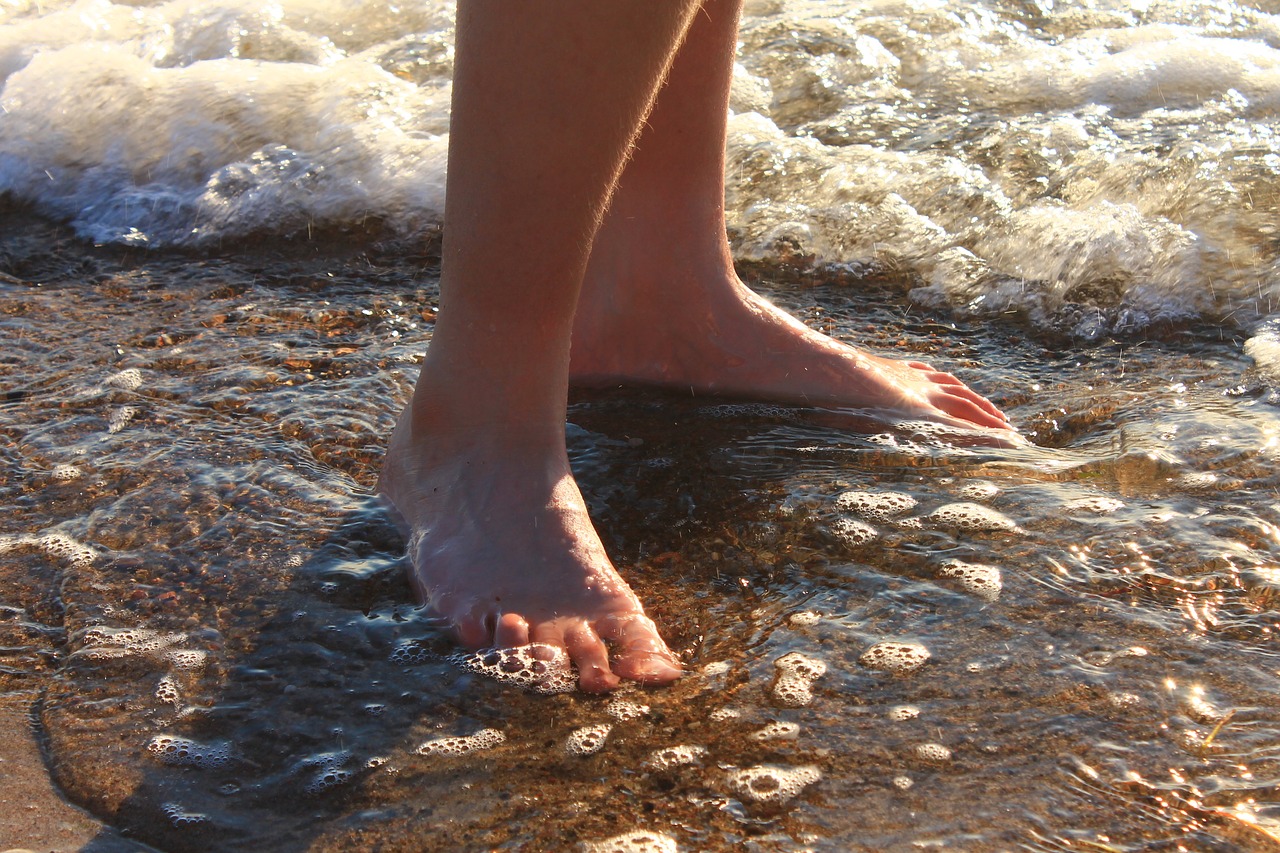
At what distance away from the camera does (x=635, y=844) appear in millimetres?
1118

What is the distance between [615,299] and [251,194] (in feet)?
4.17

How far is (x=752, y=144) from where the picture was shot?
9.94ft

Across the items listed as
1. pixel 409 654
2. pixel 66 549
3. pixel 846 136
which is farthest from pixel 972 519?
pixel 846 136

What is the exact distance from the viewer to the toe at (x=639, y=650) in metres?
1.36

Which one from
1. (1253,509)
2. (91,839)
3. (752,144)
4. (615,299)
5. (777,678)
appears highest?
(752,144)

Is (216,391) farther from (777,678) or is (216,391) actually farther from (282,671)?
(777,678)

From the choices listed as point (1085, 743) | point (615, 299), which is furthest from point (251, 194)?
point (1085, 743)

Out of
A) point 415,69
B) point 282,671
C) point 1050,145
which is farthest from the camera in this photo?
point 415,69

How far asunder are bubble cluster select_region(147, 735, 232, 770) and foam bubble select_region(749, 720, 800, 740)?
0.53 m

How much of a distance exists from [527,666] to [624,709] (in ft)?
0.45

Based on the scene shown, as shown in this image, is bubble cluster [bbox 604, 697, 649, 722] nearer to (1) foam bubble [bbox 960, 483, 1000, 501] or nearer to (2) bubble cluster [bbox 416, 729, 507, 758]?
(2) bubble cluster [bbox 416, 729, 507, 758]

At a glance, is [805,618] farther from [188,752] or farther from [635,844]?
[188,752]

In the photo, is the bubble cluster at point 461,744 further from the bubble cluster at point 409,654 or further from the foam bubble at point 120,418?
the foam bubble at point 120,418

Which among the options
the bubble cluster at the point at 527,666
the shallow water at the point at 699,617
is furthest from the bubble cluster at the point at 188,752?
the bubble cluster at the point at 527,666
